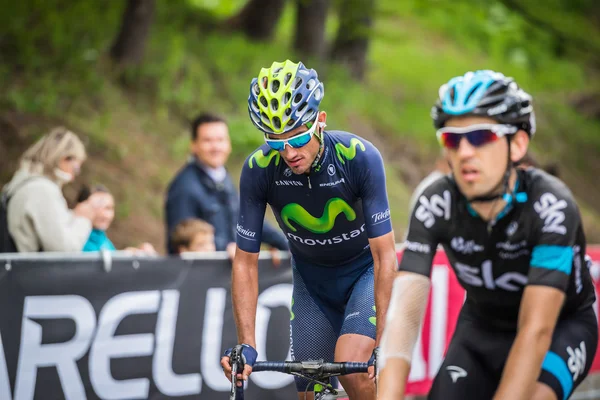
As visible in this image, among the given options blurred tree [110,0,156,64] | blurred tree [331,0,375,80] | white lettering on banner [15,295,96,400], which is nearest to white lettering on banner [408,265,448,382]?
white lettering on banner [15,295,96,400]

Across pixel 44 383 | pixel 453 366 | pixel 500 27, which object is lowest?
pixel 44 383

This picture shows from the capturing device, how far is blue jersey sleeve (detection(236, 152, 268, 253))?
17.0ft

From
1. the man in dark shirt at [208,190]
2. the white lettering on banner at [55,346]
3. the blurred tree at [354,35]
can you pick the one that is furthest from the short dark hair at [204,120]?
the blurred tree at [354,35]

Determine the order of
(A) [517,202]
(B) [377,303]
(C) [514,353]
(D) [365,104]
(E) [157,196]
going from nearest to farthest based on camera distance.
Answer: (C) [514,353]
(A) [517,202]
(B) [377,303]
(E) [157,196]
(D) [365,104]

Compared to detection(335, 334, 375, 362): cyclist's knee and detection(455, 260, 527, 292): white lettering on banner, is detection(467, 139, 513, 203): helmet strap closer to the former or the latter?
detection(455, 260, 527, 292): white lettering on banner

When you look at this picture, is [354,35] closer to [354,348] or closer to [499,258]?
[354,348]

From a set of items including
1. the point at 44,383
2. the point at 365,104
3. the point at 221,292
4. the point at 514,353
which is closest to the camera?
the point at 514,353

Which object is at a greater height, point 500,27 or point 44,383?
point 500,27

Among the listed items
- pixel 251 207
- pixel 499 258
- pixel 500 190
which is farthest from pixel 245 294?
pixel 500 190

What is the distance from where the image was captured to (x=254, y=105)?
4891 mm


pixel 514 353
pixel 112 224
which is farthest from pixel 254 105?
pixel 112 224

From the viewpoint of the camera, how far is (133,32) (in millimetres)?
12836

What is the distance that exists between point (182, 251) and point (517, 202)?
454cm

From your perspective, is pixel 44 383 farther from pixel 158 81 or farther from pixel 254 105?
pixel 158 81
